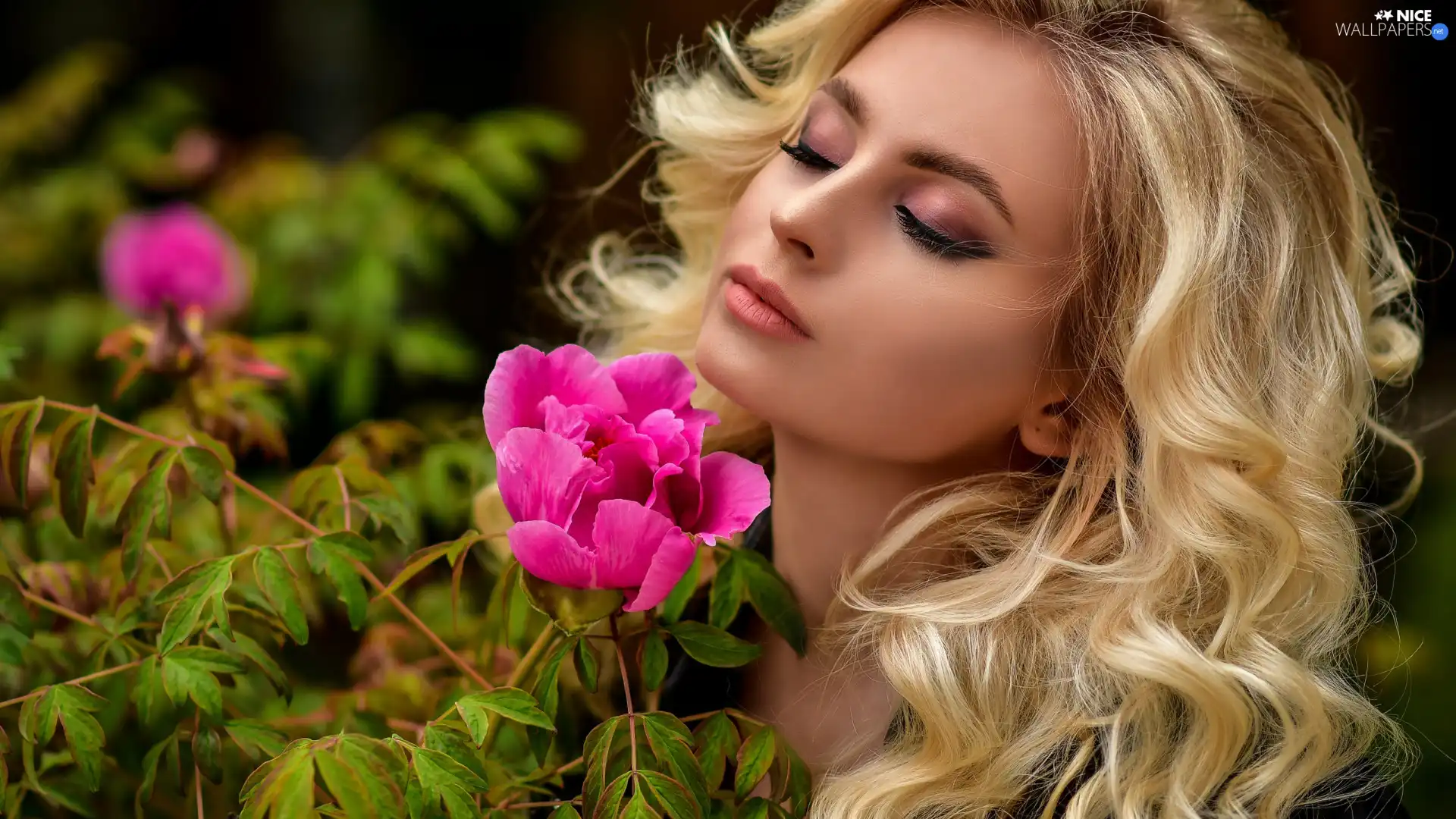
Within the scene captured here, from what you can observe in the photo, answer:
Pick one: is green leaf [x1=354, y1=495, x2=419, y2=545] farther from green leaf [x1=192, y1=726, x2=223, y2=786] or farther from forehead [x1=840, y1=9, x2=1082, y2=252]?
forehead [x1=840, y1=9, x2=1082, y2=252]

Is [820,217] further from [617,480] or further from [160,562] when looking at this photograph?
[160,562]

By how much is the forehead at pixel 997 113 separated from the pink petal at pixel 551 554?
43 cm

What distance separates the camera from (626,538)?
916 millimetres

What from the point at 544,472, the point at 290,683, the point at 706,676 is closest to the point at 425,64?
the point at 706,676

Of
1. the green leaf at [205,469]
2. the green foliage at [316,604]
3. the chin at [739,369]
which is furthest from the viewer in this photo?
the chin at [739,369]

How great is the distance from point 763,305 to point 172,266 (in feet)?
2.83

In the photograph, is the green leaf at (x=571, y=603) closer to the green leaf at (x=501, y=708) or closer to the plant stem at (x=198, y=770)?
the green leaf at (x=501, y=708)

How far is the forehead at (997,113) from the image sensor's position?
3.51ft

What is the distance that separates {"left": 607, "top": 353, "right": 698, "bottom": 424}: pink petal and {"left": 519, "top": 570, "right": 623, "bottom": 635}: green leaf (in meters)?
0.15

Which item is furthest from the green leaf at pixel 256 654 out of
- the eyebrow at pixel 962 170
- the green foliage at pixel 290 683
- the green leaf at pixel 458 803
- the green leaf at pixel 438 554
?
the eyebrow at pixel 962 170

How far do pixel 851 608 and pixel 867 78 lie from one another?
0.48 metres

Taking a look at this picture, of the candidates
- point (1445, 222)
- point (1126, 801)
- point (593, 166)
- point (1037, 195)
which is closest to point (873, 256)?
point (1037, 195)

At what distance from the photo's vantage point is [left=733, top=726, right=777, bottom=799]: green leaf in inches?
36.5

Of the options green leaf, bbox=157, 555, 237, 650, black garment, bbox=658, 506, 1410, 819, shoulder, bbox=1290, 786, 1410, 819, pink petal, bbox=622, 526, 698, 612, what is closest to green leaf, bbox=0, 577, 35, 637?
green leaf, bbox=157, 555, 237, 650
